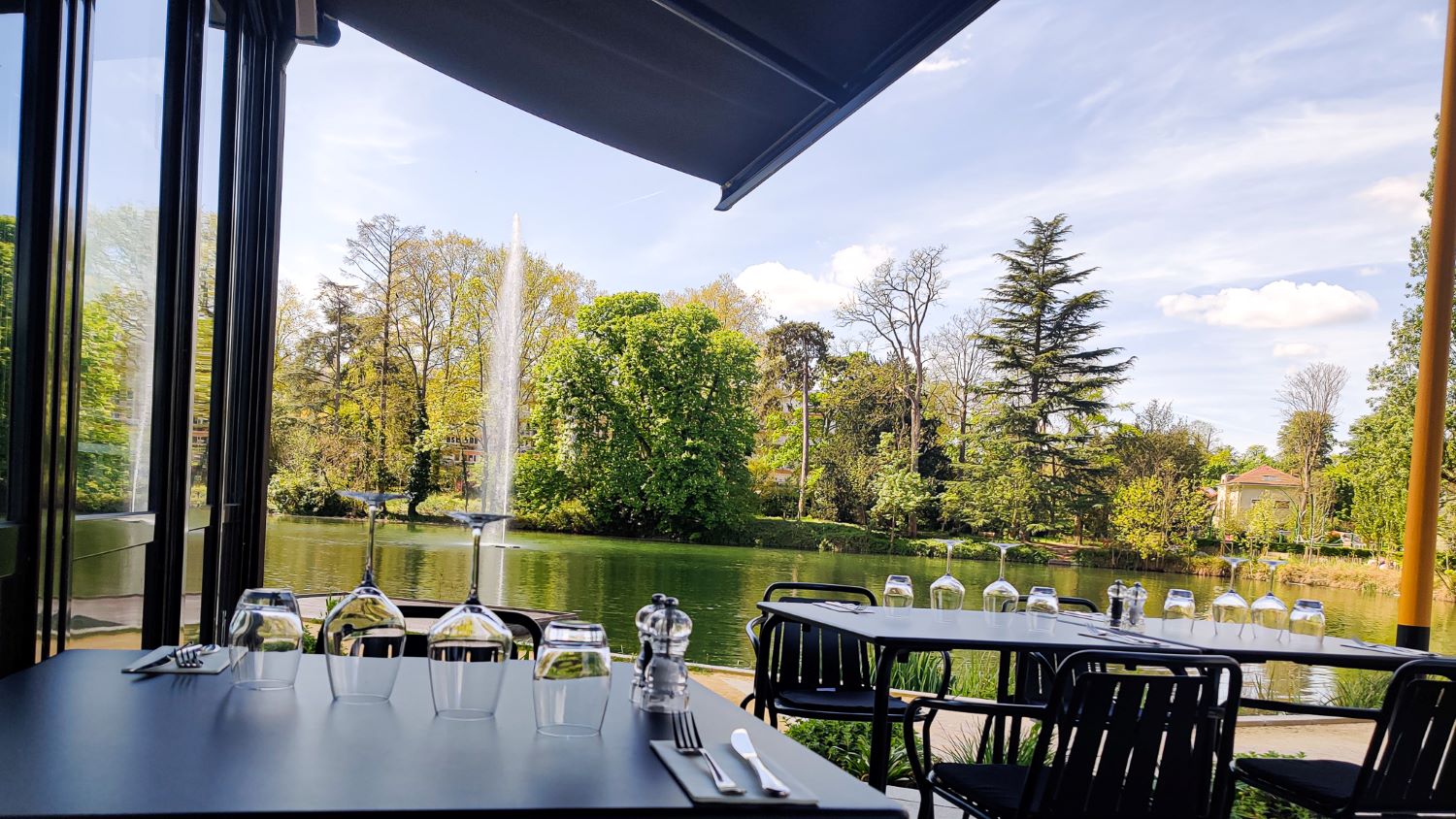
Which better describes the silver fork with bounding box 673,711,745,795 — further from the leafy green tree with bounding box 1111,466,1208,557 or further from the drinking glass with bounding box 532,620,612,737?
the leafy green tree with bounding box 1111,466,1208,557

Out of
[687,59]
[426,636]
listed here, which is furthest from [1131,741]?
[687,59]

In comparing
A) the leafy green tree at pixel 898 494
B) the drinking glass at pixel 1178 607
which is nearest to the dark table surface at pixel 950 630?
the drinking glass at pixel 1178 607

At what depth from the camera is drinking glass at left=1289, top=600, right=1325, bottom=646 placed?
3.33 meters

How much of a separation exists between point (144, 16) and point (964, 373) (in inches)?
915

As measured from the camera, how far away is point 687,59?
275 cm

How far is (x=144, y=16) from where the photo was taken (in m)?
2.02

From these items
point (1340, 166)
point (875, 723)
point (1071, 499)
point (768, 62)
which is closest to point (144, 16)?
point (768, 62)

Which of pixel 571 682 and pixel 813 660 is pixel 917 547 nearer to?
pixel 813 660

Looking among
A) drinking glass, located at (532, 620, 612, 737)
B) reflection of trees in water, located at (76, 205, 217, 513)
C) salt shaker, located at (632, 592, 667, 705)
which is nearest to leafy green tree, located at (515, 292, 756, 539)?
reflection of trees in water, located at (76, 205, 217, 513)

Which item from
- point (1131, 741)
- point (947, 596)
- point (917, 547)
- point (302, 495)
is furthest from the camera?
point (917, 547)

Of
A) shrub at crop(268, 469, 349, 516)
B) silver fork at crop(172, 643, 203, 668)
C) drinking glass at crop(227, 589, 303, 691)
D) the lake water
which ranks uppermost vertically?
drinking glass at crop(227, 589, 303, 691)

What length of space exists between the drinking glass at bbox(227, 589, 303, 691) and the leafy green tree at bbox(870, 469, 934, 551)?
22.4 meters

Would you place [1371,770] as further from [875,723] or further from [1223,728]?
[875,723]

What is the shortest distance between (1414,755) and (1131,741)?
0.86 m
